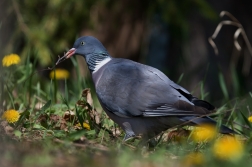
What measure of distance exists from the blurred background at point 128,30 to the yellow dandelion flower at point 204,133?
0.98 meters

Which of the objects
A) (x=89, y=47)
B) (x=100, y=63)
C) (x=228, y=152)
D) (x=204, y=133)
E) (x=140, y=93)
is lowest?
(x=204, y=133)

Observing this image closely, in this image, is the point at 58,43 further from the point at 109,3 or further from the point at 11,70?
the point at 11,70

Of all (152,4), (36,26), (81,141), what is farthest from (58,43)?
(81,141)

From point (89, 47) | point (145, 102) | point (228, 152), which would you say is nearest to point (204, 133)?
point (145, 102)

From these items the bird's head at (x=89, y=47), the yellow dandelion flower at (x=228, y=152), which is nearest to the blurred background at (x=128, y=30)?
the bird's head at (x=89, y=47)

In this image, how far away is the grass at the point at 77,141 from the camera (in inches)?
125

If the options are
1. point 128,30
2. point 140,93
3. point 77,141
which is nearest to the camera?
point 77,141

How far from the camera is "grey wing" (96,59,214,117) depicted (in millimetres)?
4250

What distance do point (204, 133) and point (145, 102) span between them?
1.66ft

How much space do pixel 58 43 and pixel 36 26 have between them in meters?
0.38

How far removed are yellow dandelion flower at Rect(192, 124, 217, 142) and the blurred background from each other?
984mm

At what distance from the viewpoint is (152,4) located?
693 centimetres

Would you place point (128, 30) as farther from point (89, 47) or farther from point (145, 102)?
point (145, 102)

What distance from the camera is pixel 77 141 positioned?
3.72 m
